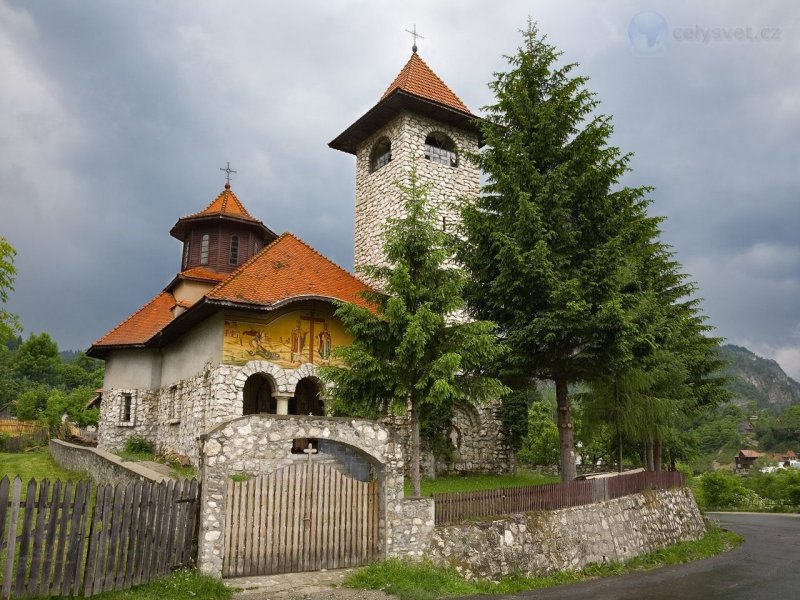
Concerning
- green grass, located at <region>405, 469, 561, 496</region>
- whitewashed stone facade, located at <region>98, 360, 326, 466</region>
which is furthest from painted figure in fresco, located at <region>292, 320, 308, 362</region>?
green grass, located at <region>405, 469, 561, 496</region>

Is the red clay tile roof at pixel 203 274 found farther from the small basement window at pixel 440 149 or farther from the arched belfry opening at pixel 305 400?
the small basement window at pixel 440 149

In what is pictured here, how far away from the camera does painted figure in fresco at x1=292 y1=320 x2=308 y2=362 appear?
58.4ft

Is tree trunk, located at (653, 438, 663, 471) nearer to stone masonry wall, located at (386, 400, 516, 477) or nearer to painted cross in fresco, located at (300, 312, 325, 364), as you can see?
stone masonry wall, located at (386, 400, 516, 477)

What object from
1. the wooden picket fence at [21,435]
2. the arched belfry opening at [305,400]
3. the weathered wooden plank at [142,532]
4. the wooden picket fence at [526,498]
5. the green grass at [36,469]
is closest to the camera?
the weathered wooden plank at [142,532]

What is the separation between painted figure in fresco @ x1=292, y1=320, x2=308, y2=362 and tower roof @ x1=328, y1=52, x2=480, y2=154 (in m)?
10.6

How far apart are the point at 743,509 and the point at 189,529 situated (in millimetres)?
40616

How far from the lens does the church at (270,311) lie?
17328 mm

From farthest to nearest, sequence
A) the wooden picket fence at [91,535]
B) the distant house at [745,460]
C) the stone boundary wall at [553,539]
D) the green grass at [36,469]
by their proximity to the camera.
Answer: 1. the distant house at [745,460]
2. the green grass at [36,469]
3. the stone boundary wall at [553,539]
4. the wooden picket fence at [91,535]

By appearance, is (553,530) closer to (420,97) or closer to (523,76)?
(523,76)

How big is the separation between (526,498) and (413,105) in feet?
55.3

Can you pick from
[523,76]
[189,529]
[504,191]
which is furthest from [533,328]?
[189,529]

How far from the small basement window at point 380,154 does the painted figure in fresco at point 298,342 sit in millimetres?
9741

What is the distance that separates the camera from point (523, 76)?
52.2 ft

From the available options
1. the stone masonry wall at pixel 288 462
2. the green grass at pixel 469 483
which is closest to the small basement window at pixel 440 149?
the green grass at pixel 469 483
